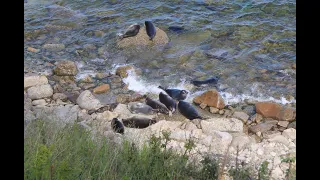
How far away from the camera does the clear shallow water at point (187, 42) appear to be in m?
6.51

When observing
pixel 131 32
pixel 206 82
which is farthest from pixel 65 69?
pixel 206 82

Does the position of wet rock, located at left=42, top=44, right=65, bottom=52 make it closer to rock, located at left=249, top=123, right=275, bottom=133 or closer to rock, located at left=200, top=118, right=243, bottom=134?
rock, located at left=200, top=118, right=243, bottom=134

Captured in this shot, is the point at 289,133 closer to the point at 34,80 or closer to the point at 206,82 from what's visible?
the point at 206,82

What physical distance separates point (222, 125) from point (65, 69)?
2590 millimetres

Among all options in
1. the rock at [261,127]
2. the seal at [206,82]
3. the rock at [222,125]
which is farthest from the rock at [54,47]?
the rock at [261,127]

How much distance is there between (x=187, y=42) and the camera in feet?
25.1

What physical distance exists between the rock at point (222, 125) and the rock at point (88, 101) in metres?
1.37

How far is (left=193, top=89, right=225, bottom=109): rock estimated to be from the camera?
19.2ft

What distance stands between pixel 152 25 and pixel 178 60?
106 cm

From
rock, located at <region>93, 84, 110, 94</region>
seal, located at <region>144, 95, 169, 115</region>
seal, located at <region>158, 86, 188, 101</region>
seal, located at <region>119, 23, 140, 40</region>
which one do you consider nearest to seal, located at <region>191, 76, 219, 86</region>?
seal, located at <region>158, 86, 188, 101</region>

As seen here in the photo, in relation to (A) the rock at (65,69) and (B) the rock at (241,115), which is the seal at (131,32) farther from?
(B) the rock at (241,115)

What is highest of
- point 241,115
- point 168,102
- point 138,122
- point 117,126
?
point 117,126
